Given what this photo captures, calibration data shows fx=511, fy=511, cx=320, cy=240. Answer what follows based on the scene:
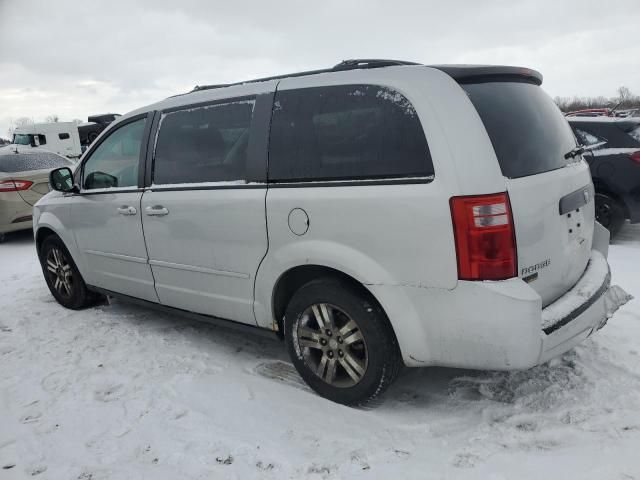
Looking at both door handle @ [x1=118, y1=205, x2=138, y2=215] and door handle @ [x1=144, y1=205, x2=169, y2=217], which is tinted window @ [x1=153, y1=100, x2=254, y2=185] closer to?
door handle @ [x1=144, y1=205, x2=169, y2=217]

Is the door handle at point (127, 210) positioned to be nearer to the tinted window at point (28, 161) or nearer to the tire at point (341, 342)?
the tire at point (341, 342)

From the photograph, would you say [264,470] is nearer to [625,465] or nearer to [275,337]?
[275,337]

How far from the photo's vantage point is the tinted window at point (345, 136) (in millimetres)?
2527

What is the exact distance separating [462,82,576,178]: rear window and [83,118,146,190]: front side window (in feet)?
8.52

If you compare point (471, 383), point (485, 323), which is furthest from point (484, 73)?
point (471, 383)

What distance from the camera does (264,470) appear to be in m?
2.43

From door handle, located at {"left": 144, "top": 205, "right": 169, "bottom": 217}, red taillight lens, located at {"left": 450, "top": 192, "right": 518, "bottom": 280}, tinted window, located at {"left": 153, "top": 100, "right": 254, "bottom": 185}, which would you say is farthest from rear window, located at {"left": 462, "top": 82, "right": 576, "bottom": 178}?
door handle, located at {"left": 144, "top": 205, "right": 169, "bottom": 217}

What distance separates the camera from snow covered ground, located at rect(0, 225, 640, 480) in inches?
95.3

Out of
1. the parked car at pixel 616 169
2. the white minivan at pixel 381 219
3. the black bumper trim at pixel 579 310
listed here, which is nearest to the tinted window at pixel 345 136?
the white minivan at pixel 381 219

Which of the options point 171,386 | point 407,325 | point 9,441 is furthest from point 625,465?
point 9,441

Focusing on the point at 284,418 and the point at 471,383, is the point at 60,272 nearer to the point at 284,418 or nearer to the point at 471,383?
the point at 284,418

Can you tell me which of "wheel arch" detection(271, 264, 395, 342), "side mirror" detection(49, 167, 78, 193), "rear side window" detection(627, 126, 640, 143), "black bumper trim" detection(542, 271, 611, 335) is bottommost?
"black bumper trim" detection(542, 271, 611, 335)

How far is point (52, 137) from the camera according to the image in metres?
25.9

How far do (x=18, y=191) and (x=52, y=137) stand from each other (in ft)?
65.6
